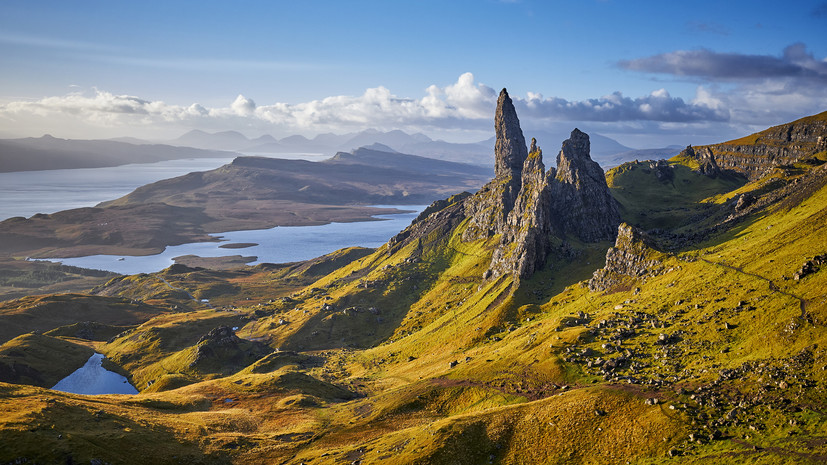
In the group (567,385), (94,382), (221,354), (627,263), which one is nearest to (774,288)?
(567,385)

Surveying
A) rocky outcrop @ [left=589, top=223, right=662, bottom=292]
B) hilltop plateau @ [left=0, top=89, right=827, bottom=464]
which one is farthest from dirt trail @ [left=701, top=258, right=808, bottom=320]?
rocky outcrop @ [left=589, top=223, right=662, bottom=292]

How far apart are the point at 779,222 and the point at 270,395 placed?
153 m

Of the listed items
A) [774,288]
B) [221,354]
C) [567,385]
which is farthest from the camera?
[221,354]

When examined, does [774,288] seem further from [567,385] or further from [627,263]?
[627,263]

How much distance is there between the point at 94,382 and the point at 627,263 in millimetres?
190808

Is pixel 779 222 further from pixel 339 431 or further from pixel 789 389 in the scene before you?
pixel 339 431

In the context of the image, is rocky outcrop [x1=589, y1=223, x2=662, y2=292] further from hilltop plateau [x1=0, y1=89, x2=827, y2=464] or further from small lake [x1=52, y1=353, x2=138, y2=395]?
small lake [x1=52, y1=353, x2=138, y2=395]

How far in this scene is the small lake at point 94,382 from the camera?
170 m

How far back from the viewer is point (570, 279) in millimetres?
174750

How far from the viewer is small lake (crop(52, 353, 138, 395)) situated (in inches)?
6703

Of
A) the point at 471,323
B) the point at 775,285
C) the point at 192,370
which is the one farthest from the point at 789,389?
the point at 192,370

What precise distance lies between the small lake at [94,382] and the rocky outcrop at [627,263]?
6485 inches

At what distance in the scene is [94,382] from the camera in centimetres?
17788

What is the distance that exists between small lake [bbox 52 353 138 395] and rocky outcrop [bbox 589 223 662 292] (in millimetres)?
164731
